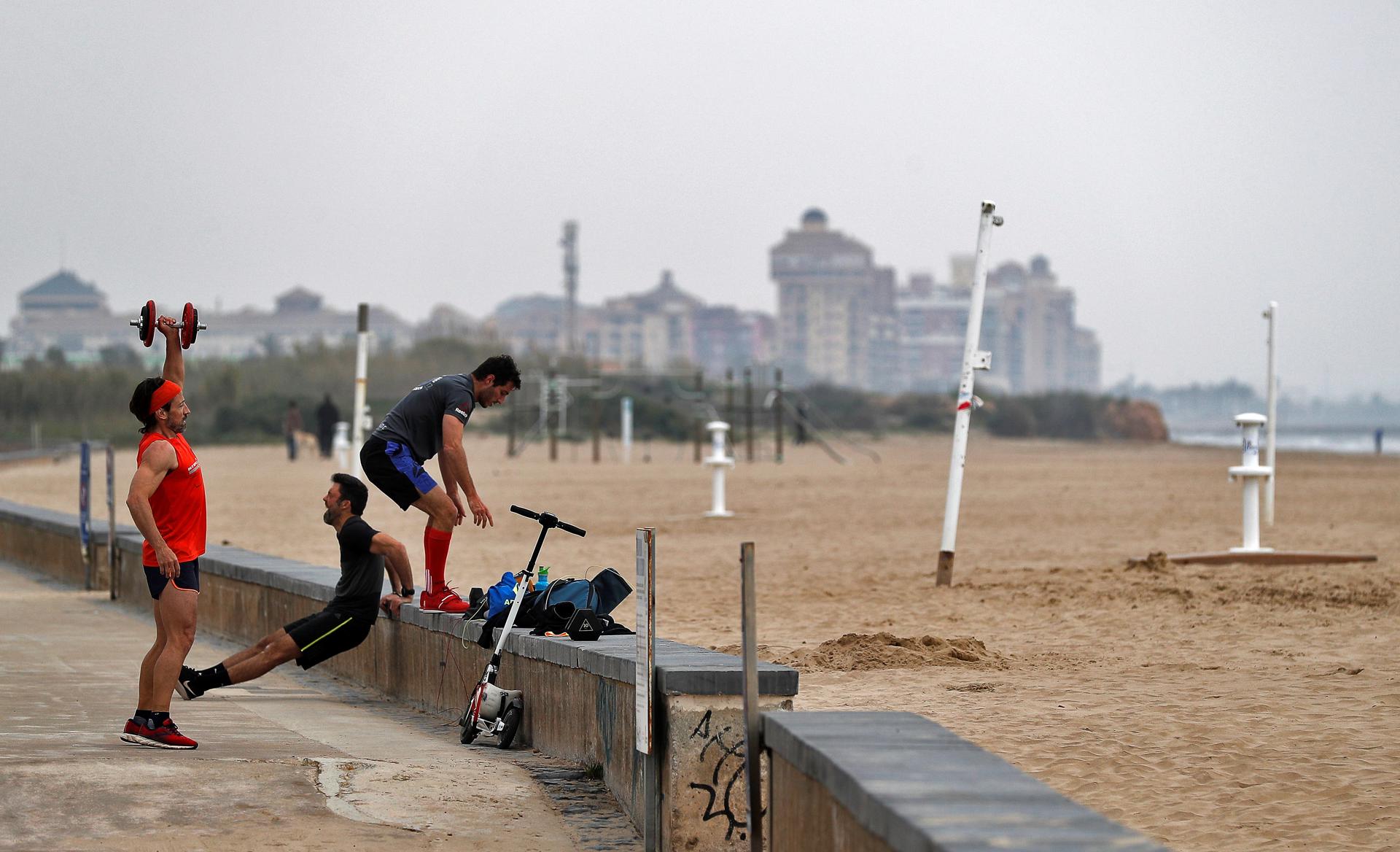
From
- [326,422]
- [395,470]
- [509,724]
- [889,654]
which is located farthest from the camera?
[326,422]

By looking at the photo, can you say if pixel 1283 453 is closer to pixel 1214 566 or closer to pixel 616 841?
pixel 1214 566

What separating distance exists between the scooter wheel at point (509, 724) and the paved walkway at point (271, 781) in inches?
2.2

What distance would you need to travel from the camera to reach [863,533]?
21.8 meters

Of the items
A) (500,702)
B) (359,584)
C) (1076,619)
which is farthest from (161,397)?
(1076,619)

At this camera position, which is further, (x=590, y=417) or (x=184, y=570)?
(x=590, y=417)

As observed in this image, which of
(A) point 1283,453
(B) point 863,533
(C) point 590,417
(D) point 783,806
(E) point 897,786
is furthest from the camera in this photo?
(C) point 590,417

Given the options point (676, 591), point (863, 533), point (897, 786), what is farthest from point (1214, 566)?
point (897, 786)

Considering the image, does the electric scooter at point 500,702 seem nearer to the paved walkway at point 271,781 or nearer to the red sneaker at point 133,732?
the paved walkway at point 271,781

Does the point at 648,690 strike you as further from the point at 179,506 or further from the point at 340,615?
the point at 340,615

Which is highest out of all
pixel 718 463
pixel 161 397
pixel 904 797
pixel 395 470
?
pixel 161 397

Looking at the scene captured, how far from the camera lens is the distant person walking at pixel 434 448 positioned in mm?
8867

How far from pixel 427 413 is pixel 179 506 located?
1860mm

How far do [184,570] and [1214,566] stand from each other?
10.3m

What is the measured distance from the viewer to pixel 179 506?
7387mm
